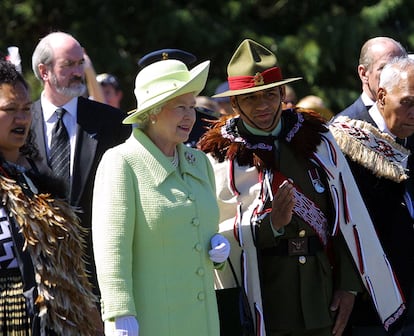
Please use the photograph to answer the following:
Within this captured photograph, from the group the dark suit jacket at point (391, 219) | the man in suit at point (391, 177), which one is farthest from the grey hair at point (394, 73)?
the dark suit jacket at point (391, 219)

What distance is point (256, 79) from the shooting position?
226 inches

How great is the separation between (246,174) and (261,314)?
28.5 inches

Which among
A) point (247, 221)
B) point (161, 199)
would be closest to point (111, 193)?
point (161, 199)

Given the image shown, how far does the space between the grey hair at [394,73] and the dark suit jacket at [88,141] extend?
1.59 metres

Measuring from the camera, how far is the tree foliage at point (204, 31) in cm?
1320

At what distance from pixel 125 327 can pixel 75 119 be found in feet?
7.30

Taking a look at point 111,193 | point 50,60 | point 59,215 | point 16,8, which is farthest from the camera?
point 16,8

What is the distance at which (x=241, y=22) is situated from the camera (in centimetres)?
1374

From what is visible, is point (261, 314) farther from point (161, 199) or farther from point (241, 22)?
point (241, 22)

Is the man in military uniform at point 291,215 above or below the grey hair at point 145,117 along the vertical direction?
below

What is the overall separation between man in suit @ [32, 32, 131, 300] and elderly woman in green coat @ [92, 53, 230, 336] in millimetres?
1297

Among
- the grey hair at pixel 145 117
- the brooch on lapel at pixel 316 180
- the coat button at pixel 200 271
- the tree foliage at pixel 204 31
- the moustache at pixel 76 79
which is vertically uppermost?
the tree foliage at pixel 204 31

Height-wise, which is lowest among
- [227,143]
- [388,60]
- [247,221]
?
[247,221]

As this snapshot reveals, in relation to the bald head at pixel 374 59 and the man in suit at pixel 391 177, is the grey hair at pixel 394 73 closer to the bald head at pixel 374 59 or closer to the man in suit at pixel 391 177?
the man in suit at pixel 391 177
